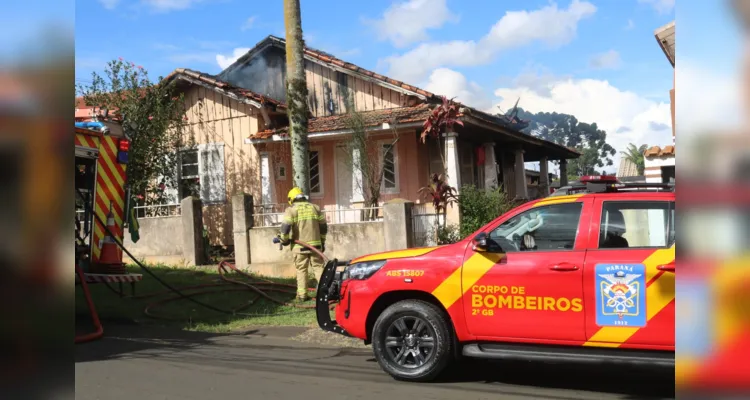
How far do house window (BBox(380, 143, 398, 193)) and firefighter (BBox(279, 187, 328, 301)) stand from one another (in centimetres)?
604

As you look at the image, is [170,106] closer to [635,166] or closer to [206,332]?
[206,332]

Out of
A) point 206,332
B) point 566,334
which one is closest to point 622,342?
point 566,334

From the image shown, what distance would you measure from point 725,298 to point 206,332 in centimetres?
802

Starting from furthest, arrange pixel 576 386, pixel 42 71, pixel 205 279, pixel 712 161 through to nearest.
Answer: pixel 205 279
pixel 576 386
pixel 42 71
pixel 712 161

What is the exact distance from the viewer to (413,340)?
19.2 feet

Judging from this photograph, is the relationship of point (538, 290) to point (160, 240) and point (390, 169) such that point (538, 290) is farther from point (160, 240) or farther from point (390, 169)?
point (160, 240)

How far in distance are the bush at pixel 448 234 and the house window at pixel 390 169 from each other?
147 inches

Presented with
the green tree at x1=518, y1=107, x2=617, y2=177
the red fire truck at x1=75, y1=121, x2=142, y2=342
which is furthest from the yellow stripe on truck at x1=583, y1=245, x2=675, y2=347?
the green tree at x1=518, y1=107, x2=617, y2=177

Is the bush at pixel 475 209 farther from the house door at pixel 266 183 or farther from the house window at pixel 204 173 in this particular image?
the house window at pixel 204 173

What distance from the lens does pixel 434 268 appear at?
230 inches

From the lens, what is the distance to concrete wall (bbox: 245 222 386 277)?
13.1m

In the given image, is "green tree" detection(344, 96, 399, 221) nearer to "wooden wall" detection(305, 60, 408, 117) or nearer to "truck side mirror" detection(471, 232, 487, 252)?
"wooden wall" detection(305, 60, 408, 117)

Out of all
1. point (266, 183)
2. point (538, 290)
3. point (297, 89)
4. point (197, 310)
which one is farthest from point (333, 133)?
point (538, 290)

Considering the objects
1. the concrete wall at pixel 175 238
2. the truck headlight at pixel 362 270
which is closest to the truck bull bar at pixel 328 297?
the truck headlight at pixel 362 270
